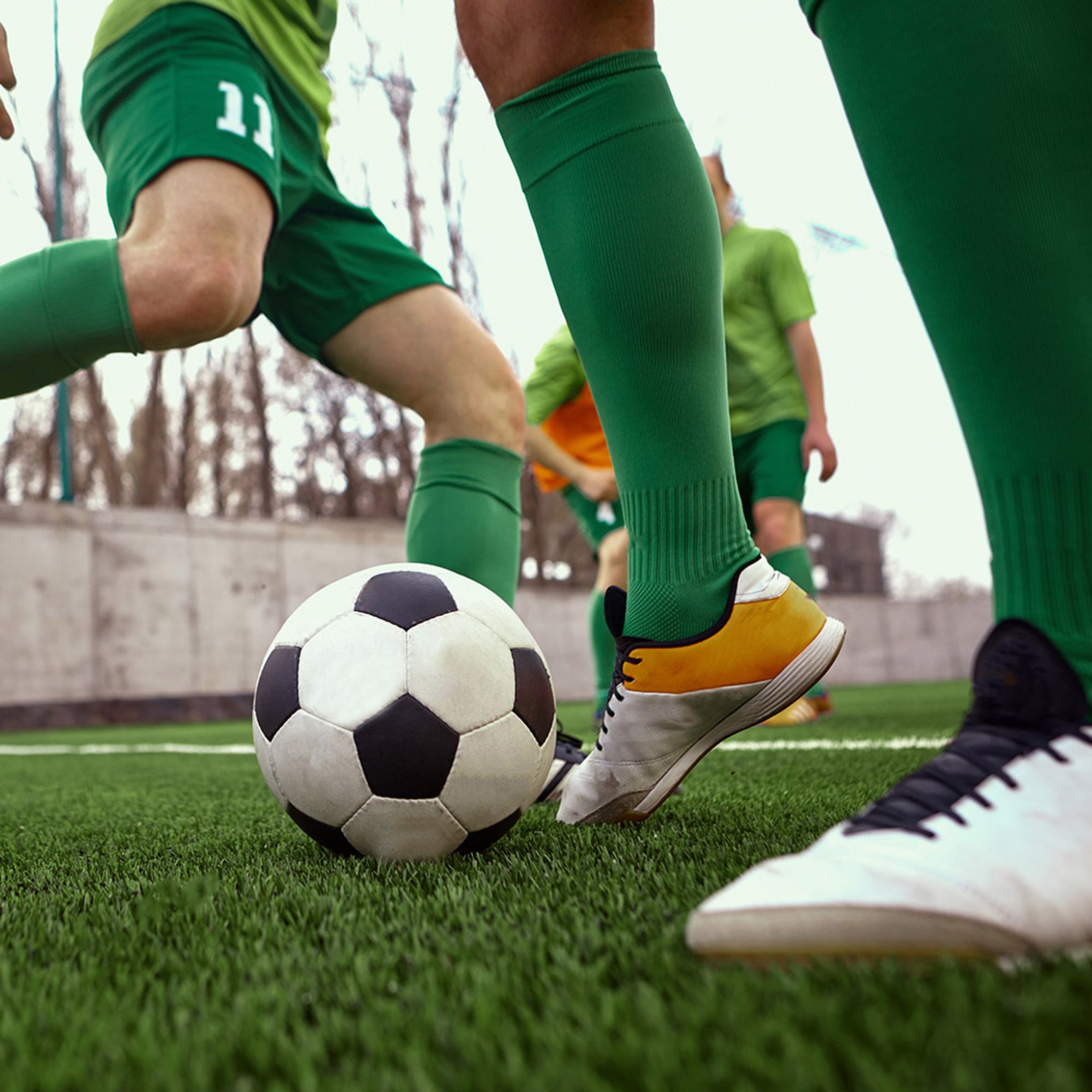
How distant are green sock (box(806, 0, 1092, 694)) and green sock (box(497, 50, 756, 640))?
0.38 m

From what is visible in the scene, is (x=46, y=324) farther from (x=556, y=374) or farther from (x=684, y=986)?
(x=556, y=374)

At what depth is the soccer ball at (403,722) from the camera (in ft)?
3.97

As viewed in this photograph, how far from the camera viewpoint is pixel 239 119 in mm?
1853

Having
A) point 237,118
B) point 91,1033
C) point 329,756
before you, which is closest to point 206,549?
point 237,118

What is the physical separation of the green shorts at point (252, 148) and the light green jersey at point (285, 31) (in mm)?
18

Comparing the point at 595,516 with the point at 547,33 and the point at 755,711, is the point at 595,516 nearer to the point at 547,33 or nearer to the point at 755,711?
the point at 755,711

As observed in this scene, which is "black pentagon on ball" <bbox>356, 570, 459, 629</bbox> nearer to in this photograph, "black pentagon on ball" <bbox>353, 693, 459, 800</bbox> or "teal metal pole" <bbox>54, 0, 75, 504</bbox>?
"black pentagon on ball" <bbox>353, 693, 459, 800</bbox>

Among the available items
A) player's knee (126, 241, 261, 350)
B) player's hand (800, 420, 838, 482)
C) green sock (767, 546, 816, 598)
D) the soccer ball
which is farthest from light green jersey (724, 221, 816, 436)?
the soccer ball

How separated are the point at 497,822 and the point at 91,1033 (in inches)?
27.3

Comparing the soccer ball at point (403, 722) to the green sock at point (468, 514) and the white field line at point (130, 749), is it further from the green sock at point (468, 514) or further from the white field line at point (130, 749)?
the white field line at point (130, 749)

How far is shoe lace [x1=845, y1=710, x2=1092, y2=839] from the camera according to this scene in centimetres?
74

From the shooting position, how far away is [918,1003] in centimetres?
55

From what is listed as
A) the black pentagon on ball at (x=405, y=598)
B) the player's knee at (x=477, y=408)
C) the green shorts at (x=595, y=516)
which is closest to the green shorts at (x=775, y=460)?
the green shorts at (x=595, y=516)

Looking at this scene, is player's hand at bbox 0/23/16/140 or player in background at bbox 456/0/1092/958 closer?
player in background at bbox 456/0/1092/958
